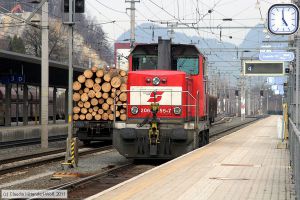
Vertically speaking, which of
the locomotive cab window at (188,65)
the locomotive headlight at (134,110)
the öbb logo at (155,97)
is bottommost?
the locomotive headlight at (134,110)

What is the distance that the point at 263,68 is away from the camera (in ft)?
111

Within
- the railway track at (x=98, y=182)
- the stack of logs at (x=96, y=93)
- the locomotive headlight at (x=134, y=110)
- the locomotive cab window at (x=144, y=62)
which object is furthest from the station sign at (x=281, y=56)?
the stack of logs at (x=96, y=93)

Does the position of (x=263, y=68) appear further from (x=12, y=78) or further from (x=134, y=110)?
(x=134, y=110)

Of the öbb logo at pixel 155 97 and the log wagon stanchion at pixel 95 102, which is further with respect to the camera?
the log wagon stanchion at pixel 95 102

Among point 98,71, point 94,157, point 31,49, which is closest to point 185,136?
point 94,157

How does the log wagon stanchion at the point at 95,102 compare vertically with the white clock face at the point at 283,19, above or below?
below

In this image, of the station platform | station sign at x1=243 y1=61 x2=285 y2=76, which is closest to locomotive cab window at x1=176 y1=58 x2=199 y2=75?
the station platform

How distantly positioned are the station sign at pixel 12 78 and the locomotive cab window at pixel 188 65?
16323 millimetres

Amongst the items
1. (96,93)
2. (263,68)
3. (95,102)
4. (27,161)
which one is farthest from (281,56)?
(263,68)

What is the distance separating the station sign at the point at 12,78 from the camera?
3159 cm

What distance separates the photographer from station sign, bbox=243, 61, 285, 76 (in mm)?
31859

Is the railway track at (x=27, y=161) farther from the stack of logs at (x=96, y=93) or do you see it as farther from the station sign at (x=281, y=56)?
the station sign at (x=281, y=56)

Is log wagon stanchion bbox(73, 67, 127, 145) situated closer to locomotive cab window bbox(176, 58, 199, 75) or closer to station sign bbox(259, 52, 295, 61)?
locomotive cab window bbox(176, 58, 199, 75)

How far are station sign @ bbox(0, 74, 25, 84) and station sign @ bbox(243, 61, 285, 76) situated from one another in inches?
568
